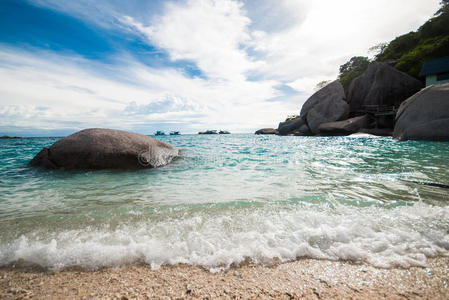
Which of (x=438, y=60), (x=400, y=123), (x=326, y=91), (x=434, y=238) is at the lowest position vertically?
(x=434, y=238)

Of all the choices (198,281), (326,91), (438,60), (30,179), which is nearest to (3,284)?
(198,281)

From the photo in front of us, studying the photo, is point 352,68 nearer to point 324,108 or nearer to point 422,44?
point 422,44

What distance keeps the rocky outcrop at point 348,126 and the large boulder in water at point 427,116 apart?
8.95 metres

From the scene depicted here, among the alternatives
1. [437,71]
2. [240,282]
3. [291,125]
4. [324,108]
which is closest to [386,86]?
[437,71]

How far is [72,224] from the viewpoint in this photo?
2.25m

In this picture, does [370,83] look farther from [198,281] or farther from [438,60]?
[198,281]

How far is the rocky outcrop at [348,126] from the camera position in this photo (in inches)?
883

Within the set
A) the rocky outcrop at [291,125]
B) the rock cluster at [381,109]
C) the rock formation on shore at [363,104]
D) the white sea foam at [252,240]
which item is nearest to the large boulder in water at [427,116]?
the rock cluster at [381,109]

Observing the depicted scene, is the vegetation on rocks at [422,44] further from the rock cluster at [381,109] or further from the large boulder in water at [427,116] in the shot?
the large boulder in water at [427,116]

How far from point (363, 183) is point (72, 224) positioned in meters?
4.49

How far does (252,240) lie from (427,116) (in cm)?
1614

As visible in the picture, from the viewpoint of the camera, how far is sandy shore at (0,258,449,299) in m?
1.24

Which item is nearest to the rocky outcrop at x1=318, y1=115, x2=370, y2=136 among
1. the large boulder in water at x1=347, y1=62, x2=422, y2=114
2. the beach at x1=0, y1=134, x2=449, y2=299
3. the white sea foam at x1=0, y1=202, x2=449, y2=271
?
the large boulder in water at x1=347, y1=62, x2=422, y2=114

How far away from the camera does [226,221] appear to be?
7.23 feet
